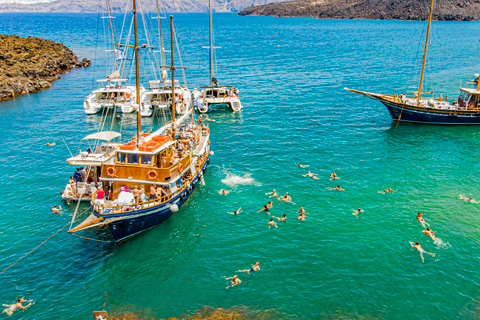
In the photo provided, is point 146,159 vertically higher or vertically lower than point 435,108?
lower

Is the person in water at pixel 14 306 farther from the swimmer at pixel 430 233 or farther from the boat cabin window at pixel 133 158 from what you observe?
the swimmer at pixel 430 233

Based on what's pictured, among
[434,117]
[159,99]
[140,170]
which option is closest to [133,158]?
[140,170]

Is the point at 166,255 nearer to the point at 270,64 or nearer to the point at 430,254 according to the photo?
the point at 430,254

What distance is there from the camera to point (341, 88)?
80.2 meters

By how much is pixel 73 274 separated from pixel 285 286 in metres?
16.0

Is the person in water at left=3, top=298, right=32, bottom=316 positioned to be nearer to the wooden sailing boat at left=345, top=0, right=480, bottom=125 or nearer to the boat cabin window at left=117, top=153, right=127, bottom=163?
the boat cabin window at left=117, top=153, right=127, bottom=163

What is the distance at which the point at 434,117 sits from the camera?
58.1 meters

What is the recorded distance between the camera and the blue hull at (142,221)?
96.7 feet

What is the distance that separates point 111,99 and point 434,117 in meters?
56.4

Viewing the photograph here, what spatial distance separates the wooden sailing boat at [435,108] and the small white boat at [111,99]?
39795mm

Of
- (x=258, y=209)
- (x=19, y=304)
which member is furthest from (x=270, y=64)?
(x=19, y=304)

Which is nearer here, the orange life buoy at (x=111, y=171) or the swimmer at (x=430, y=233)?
the swimmer at (x=430, y=233)

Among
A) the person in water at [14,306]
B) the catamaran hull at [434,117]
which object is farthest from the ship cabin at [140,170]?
the catamaran hull at [434,117]

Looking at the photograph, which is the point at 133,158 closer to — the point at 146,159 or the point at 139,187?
the point at 146,159
